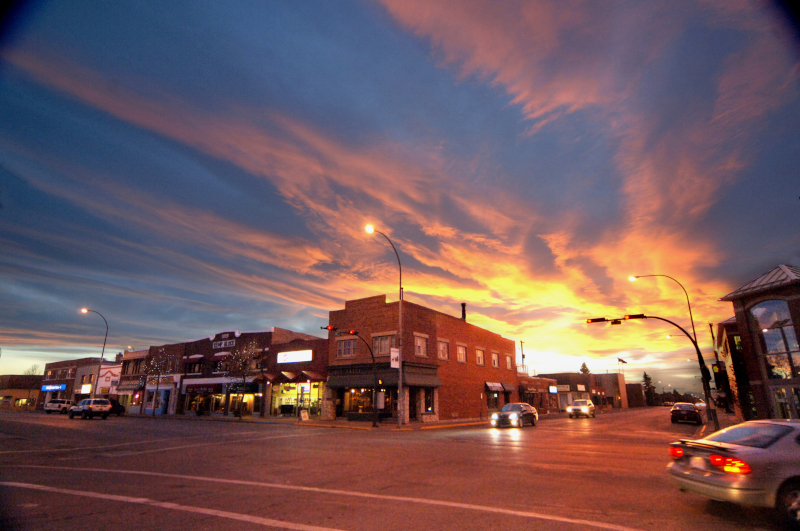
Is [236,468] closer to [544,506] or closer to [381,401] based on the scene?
[544,506]

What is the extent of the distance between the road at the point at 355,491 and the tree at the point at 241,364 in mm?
28821

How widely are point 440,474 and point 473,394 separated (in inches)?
1377

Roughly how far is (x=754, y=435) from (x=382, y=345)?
101ft

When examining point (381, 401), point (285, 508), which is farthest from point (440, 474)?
point (381, 401)

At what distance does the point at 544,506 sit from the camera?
283 inches

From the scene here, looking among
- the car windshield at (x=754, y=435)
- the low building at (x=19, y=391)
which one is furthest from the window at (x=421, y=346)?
the low building at (x=19, y=391)

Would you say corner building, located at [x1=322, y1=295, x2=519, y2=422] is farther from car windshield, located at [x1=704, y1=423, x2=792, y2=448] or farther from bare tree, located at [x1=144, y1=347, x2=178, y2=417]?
bare tree, located at [x1=144, y1=347, x2=178, y2=417]

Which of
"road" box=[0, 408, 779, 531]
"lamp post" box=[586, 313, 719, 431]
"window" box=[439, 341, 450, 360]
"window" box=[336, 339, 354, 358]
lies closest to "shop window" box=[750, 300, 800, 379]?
"lamp post" box=[586, 313, 719, 431]

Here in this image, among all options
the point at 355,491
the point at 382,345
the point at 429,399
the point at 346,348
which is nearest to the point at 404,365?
the point at 382,345

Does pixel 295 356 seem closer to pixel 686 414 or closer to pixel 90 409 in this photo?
pixel 90 409

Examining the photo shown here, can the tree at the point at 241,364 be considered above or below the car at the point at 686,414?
above

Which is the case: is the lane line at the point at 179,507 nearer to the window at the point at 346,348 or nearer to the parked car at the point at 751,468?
the parked car at the point at 751,468

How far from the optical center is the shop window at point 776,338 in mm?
28031

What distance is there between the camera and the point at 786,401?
2809 cm
